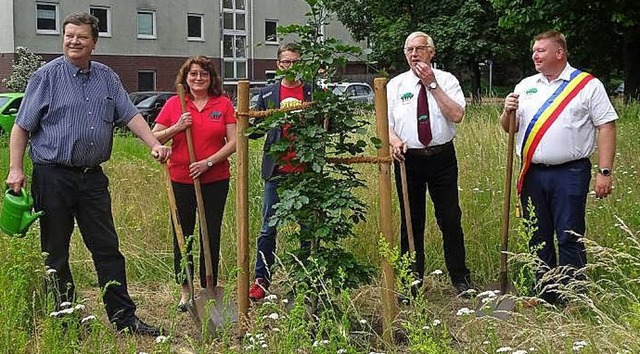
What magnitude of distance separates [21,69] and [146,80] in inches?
293

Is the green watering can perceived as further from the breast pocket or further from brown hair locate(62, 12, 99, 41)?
brown hair locate(62, 12, 99, 41)

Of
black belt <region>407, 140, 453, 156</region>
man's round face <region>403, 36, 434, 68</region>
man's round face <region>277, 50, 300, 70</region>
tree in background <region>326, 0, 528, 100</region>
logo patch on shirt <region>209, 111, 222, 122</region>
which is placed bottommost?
black belt <region>407, 140, 453, 156</region>

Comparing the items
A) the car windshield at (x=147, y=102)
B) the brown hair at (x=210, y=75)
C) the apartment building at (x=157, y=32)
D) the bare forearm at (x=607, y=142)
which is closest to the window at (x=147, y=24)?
the apartment building at (x=157, y=32)

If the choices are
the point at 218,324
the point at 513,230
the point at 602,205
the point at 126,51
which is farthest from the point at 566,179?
the point at 126,51

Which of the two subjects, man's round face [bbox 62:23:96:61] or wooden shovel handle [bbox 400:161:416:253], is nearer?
man's round face [bbox 62:23:96:61]

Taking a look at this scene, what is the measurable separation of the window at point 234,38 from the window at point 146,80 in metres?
4.13

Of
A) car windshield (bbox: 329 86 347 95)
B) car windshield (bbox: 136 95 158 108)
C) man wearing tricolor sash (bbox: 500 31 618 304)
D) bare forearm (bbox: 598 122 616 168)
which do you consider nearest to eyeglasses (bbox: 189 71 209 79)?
car windshield (bbox: 329 86 347 95)

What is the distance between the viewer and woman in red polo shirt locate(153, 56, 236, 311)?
547 centimetres

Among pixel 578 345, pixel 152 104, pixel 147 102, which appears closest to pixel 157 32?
pixel 147 102

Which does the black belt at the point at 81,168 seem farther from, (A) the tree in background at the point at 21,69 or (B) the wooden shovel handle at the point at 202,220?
(A) the tree in background at the point at 21,69

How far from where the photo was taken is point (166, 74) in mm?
37406

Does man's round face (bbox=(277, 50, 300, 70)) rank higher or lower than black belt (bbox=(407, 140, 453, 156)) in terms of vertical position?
higher

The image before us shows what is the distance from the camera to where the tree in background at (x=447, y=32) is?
27922mm

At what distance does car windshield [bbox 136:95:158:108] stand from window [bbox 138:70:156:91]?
10.3 meters
